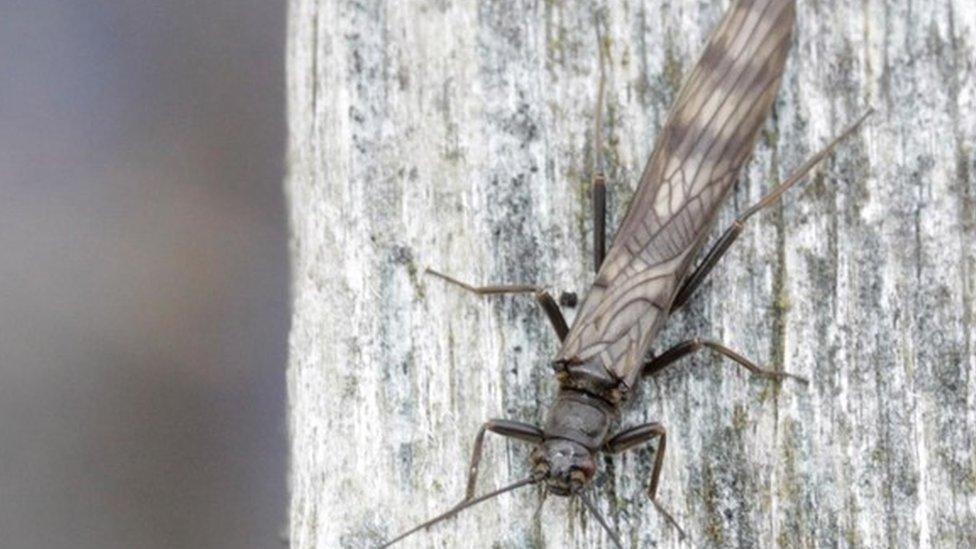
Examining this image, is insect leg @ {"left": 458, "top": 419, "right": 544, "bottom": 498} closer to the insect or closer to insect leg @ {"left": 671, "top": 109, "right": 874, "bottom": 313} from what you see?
the insect

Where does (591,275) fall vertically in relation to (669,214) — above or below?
below

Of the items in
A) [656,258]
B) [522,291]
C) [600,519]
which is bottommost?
[600,519]

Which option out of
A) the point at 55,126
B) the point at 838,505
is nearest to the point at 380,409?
the point at 838,505

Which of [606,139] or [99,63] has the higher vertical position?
[99,63]

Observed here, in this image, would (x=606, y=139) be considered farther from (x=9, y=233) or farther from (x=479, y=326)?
(x=9, y=233)

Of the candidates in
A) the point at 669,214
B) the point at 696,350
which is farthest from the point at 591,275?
the point at 696,350

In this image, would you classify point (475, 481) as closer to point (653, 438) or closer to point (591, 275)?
point (653, 438)

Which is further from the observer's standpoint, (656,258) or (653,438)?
(656,258)

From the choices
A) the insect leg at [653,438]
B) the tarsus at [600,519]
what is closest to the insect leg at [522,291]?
the insect leg at [653,438]
